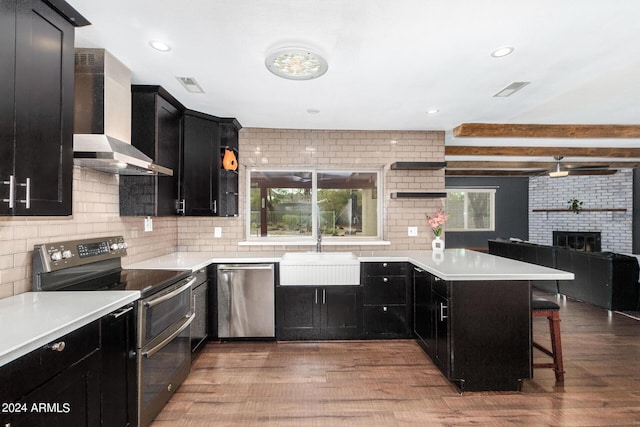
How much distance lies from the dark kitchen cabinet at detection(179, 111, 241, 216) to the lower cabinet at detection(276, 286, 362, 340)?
1.14 metres

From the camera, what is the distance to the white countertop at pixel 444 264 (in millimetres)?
2342

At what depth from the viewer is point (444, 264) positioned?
283 cm

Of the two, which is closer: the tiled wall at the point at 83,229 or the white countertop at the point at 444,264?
the tiled wall at the point at 83,229

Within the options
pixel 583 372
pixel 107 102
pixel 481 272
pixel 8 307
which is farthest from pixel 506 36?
pixel 8 307

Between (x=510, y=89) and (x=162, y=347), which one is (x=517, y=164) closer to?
(x=510, y=89)

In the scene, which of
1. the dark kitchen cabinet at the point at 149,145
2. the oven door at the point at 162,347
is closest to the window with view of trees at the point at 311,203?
the dark kitchen cabinet at the point at 149,145

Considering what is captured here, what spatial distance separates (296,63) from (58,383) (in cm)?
210

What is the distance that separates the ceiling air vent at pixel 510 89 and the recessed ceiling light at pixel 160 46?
262cm

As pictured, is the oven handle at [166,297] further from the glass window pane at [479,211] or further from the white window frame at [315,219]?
the glass window pane at [479,211]

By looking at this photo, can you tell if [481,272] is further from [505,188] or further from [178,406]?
[505,188]

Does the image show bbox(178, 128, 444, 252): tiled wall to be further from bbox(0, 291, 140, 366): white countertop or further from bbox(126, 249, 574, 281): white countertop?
bbox(0, 291, 140, 366): white countertop

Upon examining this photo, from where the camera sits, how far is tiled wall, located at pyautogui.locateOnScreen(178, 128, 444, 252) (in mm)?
3893

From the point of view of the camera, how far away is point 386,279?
132 inches

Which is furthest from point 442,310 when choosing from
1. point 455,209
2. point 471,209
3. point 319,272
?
point 471,209
